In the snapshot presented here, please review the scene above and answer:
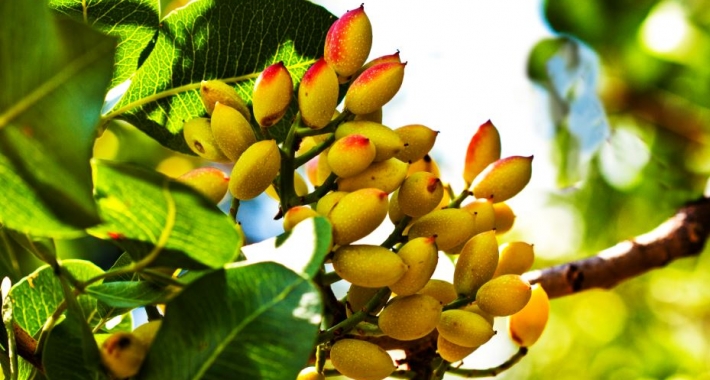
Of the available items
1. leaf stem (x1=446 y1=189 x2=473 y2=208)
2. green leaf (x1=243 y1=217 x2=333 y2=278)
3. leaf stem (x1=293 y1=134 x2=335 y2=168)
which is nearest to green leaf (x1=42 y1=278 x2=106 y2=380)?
green leaf (x1=243 y1=217 x2=333 y2=278)

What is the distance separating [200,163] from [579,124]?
86cm

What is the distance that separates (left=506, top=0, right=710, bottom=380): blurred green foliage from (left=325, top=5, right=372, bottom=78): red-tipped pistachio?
102cm

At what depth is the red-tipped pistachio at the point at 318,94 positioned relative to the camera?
72 centimetres

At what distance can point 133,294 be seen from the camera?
1.98 feet

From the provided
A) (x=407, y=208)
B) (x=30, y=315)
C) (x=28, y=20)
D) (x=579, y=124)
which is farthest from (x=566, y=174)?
(x=28, y=20)

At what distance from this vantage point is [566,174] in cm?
173

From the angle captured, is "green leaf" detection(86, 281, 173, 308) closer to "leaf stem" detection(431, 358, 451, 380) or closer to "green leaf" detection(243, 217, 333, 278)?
"green leaf" detection(243, 217, 333, 278)

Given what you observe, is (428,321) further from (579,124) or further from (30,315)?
(579,124)

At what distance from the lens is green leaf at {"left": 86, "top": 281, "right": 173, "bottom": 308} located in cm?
60

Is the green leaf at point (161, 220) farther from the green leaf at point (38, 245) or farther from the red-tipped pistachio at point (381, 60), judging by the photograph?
the red-tipped pistachio at point (381, 60)

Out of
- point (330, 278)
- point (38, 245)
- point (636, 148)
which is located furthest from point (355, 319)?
point (636, 148)

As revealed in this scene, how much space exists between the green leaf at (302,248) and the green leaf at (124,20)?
0.32 metres

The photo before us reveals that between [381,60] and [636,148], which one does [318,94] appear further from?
[636,148]

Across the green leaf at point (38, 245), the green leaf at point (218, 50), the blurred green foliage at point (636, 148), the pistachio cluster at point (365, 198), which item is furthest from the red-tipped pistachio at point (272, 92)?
the blurred green foliage at point (636, 148)
